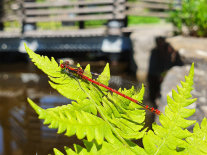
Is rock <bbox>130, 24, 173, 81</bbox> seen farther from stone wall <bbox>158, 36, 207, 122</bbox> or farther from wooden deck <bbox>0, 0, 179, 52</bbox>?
stone wall <bbox>158, 36, 207, 122</bbox>

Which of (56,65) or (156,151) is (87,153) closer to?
(156,151)

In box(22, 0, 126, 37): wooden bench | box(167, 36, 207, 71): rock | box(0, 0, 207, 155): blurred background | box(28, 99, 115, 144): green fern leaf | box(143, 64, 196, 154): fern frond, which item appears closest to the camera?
box(28, 99, 115, 144): green fern leaf

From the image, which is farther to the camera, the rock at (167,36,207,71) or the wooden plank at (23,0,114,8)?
the wooden plank at (23,0,114,8)

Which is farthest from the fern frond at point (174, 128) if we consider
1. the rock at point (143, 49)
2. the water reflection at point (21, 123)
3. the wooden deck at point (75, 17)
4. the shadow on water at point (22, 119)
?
the wooden deck at point (75, 17)

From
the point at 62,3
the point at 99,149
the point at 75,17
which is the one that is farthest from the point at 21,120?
the point at 62,3

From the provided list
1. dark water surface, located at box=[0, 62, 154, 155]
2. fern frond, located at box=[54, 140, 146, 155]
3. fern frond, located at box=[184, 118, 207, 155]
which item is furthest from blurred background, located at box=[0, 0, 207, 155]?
fern frond, located at box=[54, 140, 146, 155]
